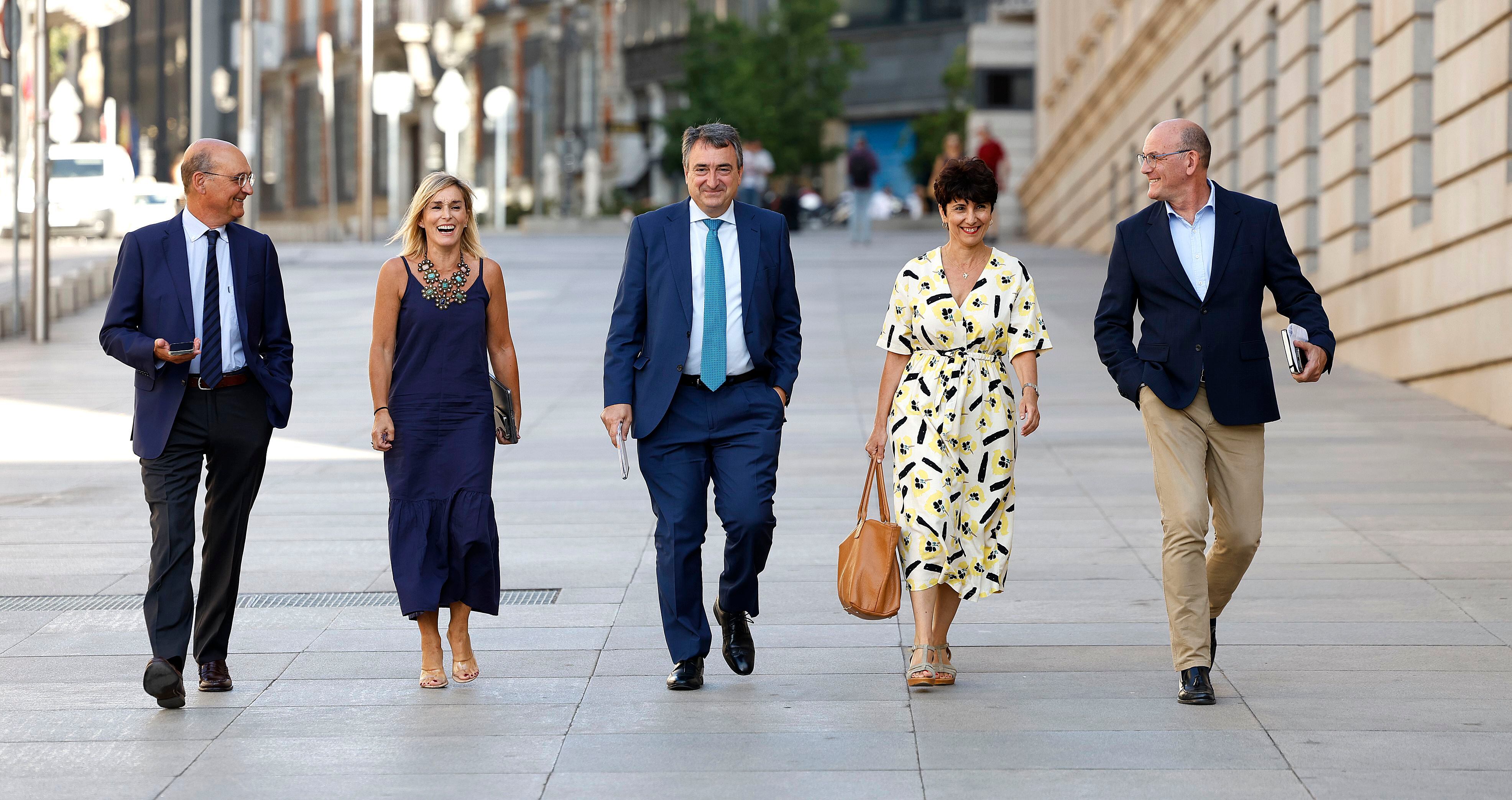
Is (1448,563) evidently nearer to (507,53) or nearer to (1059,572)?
(1059,572)

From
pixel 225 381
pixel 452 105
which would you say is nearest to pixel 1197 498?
pixel 225 381

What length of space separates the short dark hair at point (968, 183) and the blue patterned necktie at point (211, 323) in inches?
92.2

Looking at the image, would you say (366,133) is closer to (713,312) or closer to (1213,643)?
(713,312)

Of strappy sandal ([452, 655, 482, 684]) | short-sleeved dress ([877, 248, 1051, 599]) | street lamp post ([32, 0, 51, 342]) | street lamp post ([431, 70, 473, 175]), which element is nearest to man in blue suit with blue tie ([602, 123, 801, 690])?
short-sleeved dress ([877, 248, 1051, 599])

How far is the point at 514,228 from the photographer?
1989 inches

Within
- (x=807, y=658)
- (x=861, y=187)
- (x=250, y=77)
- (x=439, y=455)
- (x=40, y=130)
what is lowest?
(x=807, y=658)

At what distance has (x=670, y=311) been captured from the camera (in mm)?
6375

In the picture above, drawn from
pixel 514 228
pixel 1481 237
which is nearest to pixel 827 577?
pixel 1481 237

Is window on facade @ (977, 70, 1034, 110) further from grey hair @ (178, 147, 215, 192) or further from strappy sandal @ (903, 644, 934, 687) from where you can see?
grey hair @ (178, 147, 215, 192)

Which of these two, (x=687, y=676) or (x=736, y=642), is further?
(x=736, y=642)

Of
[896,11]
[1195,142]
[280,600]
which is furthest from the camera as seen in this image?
[896,11]

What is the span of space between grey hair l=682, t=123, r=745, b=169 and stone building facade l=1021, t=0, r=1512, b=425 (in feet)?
29.0

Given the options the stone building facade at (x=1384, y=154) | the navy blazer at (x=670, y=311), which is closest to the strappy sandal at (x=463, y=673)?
the navy blazer at (x=670, y=311)

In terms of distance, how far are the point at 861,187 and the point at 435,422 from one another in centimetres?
2833
